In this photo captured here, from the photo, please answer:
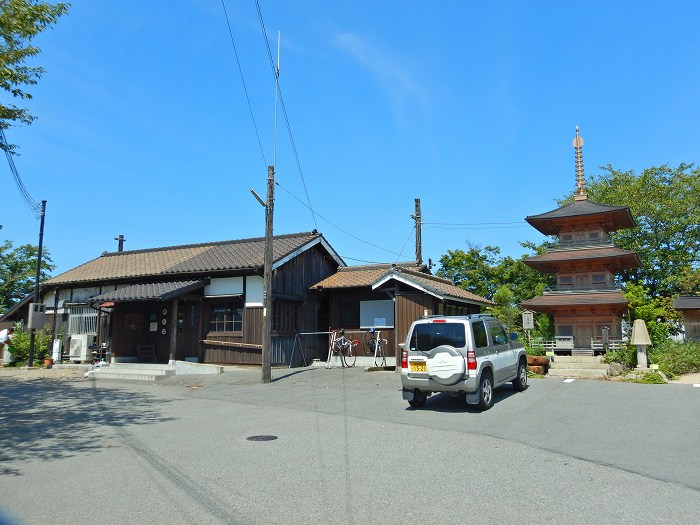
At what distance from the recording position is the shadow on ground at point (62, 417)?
7.42 metres

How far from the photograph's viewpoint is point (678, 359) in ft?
59.1

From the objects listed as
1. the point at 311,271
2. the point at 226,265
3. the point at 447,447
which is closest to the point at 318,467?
the point at 447,447

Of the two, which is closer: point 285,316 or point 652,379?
point 652,379

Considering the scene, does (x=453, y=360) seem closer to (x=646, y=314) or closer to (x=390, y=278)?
(x=390, y=278)

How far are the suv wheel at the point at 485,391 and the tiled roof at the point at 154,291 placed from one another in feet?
38.9

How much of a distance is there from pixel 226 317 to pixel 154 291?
2844 mm

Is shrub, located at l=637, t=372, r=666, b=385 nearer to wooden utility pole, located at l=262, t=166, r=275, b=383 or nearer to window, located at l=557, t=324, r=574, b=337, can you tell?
window, located at l=557, t=324, r=574, b=337

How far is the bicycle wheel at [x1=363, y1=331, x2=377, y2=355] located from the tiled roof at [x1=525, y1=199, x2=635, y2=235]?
36.1 feet

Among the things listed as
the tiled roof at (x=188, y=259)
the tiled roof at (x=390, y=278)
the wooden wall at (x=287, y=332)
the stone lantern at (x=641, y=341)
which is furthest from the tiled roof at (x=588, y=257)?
the wooden wall at (x=287, y=332)

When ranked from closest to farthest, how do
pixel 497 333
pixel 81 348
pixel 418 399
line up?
1. pixel 418 399
2. pixel 497 333
3. pixel 81 348

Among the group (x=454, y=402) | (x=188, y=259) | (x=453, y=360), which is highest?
(x=188, y=259)

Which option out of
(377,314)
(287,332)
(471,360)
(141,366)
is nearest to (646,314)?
(377,314)

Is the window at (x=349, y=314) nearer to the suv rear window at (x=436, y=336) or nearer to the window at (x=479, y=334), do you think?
the suv rear window at (x=436, y=336)

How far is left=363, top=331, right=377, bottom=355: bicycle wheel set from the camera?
2047 centimetres
